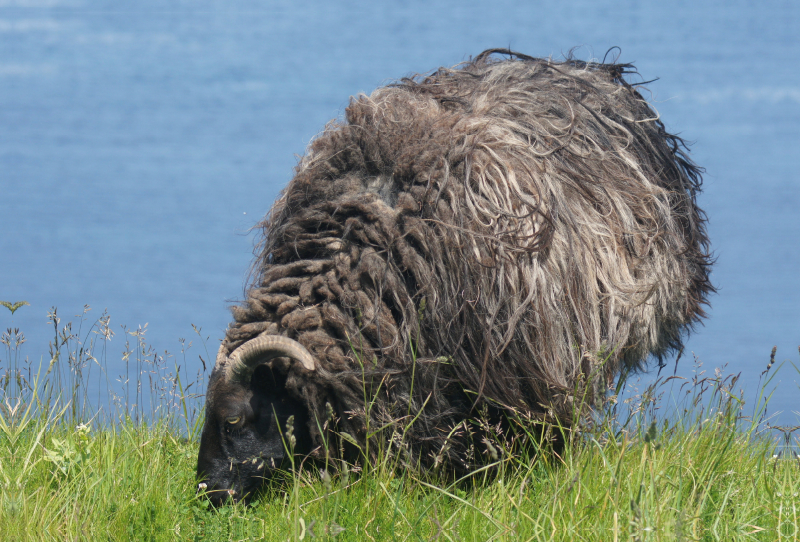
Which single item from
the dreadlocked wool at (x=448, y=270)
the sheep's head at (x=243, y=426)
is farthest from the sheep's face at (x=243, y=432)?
the dreadlocked wool at (x=448, y=270)

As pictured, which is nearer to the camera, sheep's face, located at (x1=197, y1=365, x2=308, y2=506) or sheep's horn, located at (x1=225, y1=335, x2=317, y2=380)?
sheep's horn, located at (x1=225, y1=335, x2=317, y2=380)

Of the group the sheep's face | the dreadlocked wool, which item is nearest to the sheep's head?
the sheep's face

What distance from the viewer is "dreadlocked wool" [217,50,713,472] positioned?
12.8 ft

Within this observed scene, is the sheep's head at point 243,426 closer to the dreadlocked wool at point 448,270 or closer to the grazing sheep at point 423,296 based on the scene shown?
the grazing sheep at point 423,296

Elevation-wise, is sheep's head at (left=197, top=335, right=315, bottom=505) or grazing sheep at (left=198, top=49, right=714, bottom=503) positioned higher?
grazing sheep at (left=198, top=49, right=714, bottom=503)

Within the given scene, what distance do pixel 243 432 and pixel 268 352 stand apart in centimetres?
53

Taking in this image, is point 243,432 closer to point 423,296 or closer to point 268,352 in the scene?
point 268,352

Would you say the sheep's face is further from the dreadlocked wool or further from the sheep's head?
the dreadlocked wool

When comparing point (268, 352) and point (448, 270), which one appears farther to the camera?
point (448, 270)

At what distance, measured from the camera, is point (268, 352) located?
12.3 feet

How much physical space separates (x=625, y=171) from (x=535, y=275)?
1.48m

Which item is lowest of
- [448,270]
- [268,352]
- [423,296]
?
[268,352]

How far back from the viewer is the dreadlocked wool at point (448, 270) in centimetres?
389

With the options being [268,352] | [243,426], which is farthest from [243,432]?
[268,352]
